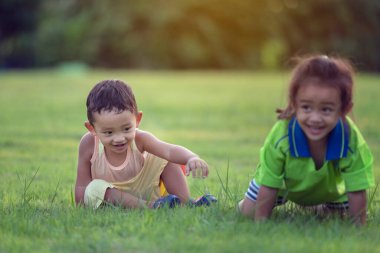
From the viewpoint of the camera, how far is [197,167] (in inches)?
144

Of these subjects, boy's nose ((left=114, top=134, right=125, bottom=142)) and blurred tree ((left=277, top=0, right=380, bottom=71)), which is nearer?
boy's nose ((left=114, top=134, right=125, bottom=142))

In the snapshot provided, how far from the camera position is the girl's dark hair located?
3316 mm

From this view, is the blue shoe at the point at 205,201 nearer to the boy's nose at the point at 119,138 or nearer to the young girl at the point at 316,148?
the young girl at the point at 316,148

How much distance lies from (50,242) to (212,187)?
202cm

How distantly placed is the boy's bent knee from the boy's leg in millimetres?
394

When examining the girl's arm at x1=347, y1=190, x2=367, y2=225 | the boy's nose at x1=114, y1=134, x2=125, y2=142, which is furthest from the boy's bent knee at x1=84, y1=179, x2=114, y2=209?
the girl's arm at x1=347, y1=190, x2=367, y2=225

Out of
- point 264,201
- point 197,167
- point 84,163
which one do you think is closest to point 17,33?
point 84,163

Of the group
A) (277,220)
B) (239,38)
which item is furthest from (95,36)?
(277,220)

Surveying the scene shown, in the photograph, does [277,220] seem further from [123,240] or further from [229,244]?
[123,240]

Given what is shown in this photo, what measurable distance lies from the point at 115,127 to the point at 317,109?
1217 millimetres

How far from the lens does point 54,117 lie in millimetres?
10812

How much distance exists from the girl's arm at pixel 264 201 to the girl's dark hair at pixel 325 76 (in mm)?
444

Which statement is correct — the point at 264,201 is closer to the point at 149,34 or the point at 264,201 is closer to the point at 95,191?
the point at 95,191

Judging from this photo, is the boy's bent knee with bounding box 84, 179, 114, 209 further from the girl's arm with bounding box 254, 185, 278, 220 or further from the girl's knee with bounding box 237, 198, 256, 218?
the girl's arm with bounding box 254, 185, 278, 220
